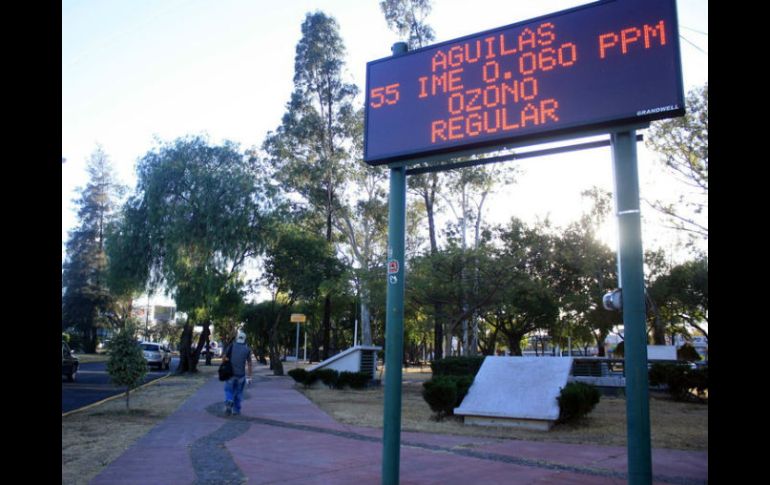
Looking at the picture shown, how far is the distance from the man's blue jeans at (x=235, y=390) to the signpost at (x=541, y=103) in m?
6.89

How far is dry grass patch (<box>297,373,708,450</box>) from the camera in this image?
31.9 ft

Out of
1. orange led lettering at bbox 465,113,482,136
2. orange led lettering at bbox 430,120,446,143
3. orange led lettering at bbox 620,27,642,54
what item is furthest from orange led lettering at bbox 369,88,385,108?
orange led lettering at bbox 620,27,642,54

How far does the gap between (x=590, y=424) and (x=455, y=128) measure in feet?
26.0

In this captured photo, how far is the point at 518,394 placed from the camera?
11.4 metres

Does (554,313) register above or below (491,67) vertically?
below

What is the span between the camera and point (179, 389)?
2047 cm

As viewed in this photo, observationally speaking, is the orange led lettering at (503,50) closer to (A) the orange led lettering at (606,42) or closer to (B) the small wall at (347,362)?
(A) the orange led lettering at (606,42)

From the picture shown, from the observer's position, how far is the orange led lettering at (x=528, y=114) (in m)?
5.59

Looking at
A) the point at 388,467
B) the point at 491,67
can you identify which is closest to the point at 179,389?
the point at 388,467

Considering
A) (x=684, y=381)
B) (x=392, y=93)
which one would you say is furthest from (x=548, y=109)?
(x=684, y=381)

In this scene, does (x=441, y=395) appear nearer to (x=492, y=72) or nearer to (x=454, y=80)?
(x=454, y=80)

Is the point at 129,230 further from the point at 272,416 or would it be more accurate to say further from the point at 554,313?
the point at 554,313
